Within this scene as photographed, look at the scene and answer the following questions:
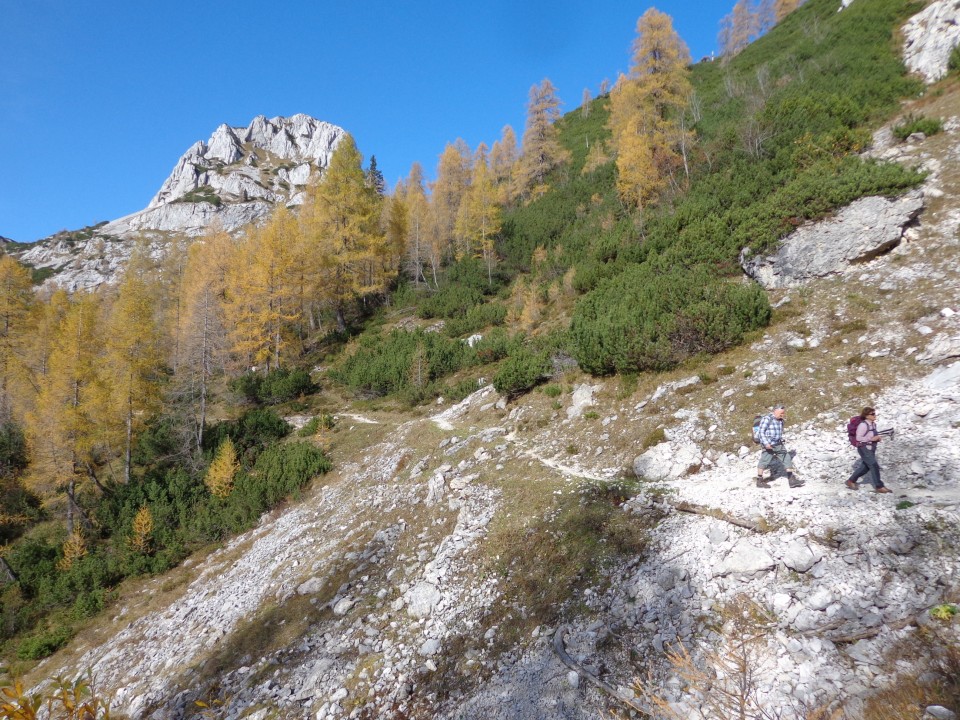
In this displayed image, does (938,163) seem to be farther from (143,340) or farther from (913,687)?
(143,340)

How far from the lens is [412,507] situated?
38.1 feet

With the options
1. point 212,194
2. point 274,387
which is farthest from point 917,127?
point 212,194

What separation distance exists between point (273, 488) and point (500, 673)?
12171mm

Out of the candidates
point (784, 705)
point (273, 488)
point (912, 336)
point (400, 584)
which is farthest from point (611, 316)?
point (273, 488)

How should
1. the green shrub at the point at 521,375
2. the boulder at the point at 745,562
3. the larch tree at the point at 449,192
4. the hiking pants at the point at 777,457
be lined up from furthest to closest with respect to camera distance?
the larch tree at the point at 449,192 → the green shrub at the point at 521,375 → the hiking pants at the point at 777,457 → the boulder at the point at 745,562

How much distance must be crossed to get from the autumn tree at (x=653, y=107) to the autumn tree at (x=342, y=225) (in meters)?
18.0

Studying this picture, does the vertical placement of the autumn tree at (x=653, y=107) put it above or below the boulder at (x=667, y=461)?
above

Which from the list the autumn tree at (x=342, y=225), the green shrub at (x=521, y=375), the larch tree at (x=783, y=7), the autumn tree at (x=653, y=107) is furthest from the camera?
the larch tree at (x=783, y=7)

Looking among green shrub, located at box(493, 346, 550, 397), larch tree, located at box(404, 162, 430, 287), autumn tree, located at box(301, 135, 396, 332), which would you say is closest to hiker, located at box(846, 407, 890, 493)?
green shrub, located at box(493, 346, 550, 397)

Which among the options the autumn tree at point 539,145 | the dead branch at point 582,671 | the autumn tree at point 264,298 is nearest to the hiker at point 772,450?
the dead branch at point 582,671

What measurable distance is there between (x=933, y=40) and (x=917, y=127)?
9353 millimetres

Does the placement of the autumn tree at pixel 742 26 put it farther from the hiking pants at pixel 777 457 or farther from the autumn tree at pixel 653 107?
the hiking pants at pixel 777 457

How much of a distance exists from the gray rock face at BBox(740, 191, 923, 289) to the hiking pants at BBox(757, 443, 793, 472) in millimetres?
8691

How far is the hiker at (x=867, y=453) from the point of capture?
636cm
